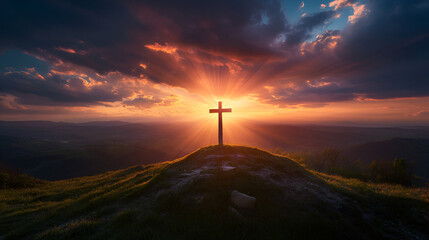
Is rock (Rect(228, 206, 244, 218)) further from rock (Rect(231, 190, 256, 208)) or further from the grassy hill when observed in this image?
rock (Rect(231, 190, 256, 208))

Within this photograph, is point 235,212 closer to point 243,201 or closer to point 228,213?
point 228,213

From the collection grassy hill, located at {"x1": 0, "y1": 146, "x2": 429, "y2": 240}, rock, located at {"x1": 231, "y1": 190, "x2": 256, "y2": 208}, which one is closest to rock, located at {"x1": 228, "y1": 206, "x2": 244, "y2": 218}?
grassy hill, located at {"x1": 0, "y1": 146, "x2": 429, "y2": 240}

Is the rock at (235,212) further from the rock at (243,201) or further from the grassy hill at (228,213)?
the rock at (243,201)

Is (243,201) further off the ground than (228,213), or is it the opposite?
(243,201)

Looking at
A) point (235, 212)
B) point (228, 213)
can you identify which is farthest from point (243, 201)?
point (228, 213)

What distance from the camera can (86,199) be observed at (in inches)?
396

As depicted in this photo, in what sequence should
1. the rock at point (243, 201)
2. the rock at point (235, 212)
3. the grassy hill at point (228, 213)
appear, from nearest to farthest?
1. the grassy hill at point (228, 213)
2. the rock at point (235, 212)
3. the rock at point (243, 201)

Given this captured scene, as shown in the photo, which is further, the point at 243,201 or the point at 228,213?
the point at 243,201

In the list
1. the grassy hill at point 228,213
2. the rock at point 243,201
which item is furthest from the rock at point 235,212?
the rock at point 243,201

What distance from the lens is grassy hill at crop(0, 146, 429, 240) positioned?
600cm

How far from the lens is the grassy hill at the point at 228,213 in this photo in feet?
19.7

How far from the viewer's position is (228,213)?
264 inches

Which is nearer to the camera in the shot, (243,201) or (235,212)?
(235,212)

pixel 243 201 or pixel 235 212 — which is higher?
pixel 243 201
